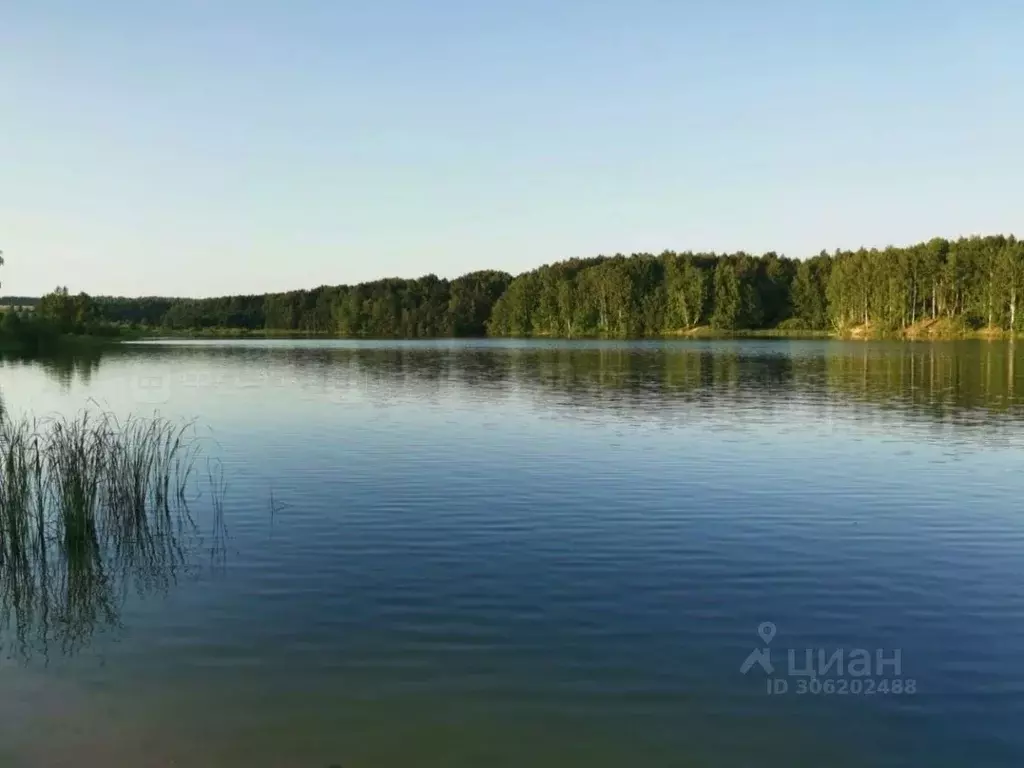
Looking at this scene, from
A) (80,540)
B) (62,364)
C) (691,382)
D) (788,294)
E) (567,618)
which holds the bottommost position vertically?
(567,618)

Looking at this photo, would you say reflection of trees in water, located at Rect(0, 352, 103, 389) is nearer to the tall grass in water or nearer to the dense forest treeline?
the dense forest treeline

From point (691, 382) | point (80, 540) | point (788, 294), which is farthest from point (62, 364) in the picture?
point (788, 294)

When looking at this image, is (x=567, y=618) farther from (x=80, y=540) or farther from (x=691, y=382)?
(x=691, y=382)

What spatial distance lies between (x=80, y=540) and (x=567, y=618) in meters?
8.68

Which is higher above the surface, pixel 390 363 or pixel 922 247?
pixel 922 247

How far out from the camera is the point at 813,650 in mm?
10320

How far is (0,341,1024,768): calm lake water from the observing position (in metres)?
8.20

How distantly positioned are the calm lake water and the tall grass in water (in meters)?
0.46

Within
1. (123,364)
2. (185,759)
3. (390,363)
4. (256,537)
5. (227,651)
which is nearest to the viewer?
(185,759)

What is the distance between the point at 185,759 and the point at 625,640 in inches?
198

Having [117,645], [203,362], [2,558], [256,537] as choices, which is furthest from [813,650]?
[203,362]

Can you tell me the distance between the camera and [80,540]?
48.7 ft

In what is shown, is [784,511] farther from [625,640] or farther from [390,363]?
[390,363]

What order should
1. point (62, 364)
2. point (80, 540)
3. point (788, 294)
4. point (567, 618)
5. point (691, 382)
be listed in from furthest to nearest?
point (788, 294) < point (62, 364) < point (691, 382) < point (80, 540) < point (567, 618)
